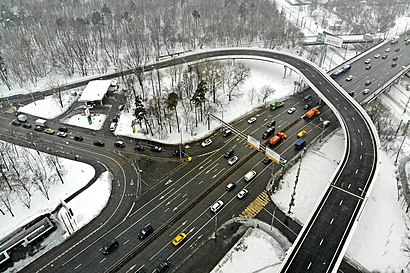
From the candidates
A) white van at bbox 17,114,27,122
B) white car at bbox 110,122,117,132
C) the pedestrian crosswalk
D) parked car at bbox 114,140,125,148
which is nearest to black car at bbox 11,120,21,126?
white van at bbox 17,114,27,122

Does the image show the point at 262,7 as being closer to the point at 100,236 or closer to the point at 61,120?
the point at 61,120

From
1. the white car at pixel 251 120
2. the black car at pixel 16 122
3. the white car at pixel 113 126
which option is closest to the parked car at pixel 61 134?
the white car at pixel 113 126

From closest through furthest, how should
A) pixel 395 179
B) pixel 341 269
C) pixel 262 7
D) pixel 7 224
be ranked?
1. pixel 341 269
2. pixel 7 224
3. pixel 395 179
4. pixel 262 7

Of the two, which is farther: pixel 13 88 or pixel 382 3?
pixel 382 3

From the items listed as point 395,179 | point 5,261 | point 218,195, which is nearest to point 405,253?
point 395,179

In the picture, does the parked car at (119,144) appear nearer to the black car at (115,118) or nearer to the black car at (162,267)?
the black car at (115,118)

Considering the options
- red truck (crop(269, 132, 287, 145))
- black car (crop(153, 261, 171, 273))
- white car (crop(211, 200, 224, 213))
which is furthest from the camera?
red truck (crop(269, 132, 287, 145))

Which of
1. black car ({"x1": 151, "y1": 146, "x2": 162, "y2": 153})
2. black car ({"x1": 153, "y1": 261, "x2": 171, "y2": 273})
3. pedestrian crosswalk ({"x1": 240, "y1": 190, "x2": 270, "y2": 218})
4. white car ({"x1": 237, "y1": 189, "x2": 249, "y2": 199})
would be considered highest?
black car ({"x1": 151, "y1": 146, "x2": 162, "y2": 153})

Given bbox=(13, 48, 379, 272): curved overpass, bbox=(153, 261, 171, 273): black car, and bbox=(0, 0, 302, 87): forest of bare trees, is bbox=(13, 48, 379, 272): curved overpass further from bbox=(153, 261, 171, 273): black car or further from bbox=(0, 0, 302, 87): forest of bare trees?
bbox=(0, 0, 302, 87): forest of bare trees
